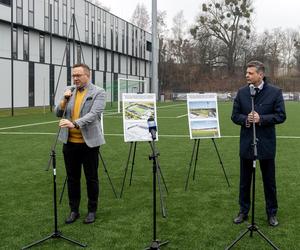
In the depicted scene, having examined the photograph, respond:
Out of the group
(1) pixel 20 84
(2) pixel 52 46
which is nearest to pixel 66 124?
(1) pixel 20 84

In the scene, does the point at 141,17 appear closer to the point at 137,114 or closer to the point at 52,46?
the point at 52,46

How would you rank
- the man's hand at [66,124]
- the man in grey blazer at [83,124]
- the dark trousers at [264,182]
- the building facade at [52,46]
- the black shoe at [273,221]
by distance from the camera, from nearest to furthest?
1. the man's hand at [66,124]
2. the man in grey blazer at [83,124]
3. the dark trousers at [264,182]
4. the black shoe at [273,221]
5. the building facade at [52,46]

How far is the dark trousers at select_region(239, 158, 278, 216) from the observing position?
552 centimetres

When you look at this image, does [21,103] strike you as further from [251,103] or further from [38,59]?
[251,103]

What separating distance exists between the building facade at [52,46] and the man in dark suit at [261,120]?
793 inches

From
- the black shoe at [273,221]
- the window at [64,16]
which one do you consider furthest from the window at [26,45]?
the black shoe at [273,221]

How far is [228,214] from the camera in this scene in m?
6.19

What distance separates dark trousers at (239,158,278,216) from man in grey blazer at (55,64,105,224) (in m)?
1.75

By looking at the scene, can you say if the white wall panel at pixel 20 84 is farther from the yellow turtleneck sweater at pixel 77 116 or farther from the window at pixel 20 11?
the yellow turtleneck sweater at pixel 77 116

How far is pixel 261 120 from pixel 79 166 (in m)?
2.23

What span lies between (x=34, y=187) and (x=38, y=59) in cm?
3120

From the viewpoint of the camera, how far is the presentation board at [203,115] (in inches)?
306

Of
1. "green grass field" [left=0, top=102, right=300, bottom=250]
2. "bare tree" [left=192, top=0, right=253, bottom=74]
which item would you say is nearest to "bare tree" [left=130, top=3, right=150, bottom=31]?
"bare tree" [left=192, top=0, right=253, bottom=74]

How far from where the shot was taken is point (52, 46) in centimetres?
4000
